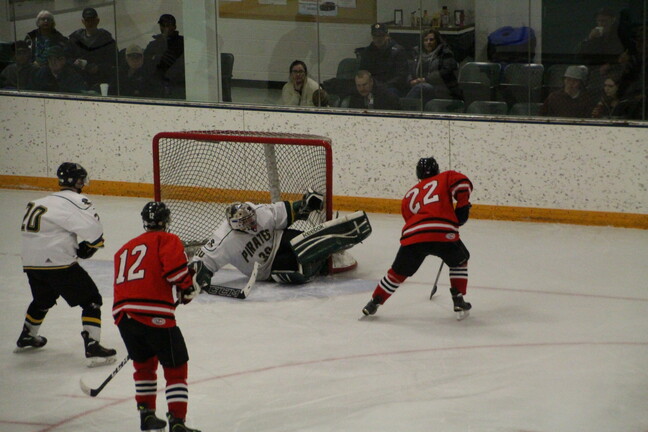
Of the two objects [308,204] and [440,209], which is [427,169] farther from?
[308,204]

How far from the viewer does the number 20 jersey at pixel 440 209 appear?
5.51m

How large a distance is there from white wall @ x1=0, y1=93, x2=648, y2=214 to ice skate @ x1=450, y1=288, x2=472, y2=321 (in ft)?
7.17

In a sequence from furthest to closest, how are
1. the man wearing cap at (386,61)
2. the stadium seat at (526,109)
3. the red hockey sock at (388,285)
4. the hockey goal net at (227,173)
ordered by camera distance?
1. the man wearing cap at (386,61)
2. the stadium seat at (526,109)
3. the hockey goal net at (227,173)
4. the red hockey sock at (388,285)

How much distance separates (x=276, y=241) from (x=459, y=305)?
1245 mm

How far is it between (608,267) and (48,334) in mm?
3329

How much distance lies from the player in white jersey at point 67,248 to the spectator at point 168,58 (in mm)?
3619

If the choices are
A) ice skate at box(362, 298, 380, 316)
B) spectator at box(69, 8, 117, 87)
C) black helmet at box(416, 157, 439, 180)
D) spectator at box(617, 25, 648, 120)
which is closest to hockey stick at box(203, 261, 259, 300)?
ice skate at box(362, 298, 380, 316)

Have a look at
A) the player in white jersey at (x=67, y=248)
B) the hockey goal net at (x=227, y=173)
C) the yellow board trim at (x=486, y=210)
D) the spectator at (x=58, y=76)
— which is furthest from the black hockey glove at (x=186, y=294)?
the spectator at (x=58, y=76)

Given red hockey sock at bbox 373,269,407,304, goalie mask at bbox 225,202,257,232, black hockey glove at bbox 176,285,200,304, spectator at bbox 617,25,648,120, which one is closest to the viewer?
black hockey glove at bbox 176,285,200,304

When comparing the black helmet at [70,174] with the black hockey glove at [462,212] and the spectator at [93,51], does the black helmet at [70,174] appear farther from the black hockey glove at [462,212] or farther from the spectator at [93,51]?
the spectator at [93,51]

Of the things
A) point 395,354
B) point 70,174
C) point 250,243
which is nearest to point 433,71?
point 250,243

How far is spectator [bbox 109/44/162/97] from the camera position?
28.5 ft

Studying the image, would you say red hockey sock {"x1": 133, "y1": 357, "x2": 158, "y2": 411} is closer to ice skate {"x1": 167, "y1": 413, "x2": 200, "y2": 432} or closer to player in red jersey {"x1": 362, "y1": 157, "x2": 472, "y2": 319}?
ice skate {"x1": 167, "y1": 413, "x2": 200, "y2": 432}

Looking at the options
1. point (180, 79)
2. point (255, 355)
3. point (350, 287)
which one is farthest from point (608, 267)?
point (180, 79)
